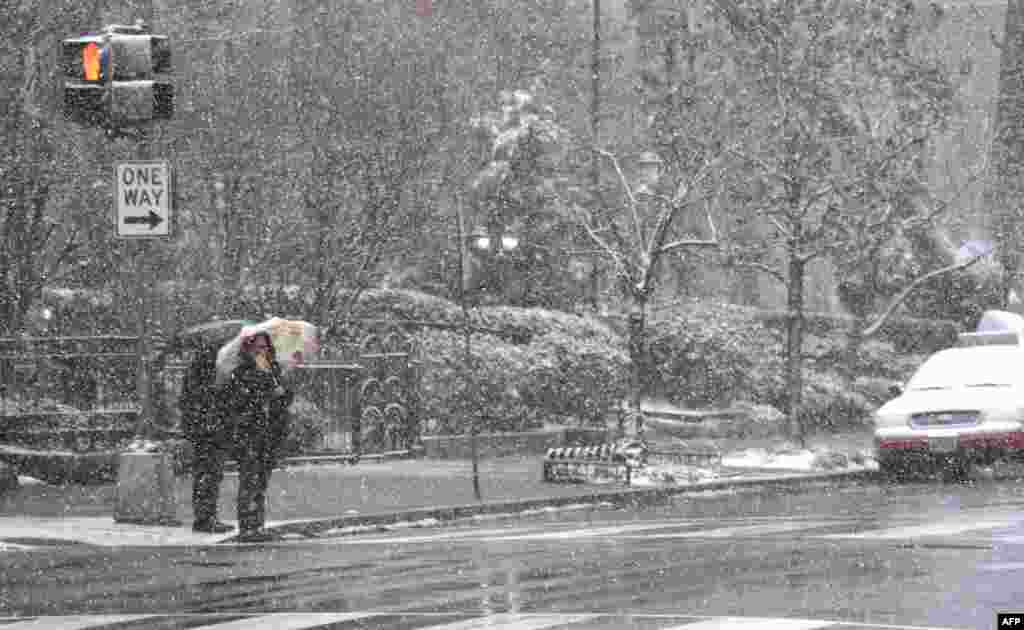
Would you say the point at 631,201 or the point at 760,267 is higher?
the point at 631,201

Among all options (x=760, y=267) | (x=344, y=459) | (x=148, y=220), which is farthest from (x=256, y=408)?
(x=760, y=267)

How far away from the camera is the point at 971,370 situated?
80.3 ft

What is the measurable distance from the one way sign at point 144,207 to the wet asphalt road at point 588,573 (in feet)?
9.25

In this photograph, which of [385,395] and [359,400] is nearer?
[359,400]

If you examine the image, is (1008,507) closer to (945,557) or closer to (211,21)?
(945,557)

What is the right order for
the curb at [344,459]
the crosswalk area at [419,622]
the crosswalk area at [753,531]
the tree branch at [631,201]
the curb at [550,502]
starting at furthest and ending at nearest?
the tree branch at [631,201]
the curb at [344,459]
the curb at [550,502]
the crosswalk area at [753,531]
the crosswalk area at [419,622]

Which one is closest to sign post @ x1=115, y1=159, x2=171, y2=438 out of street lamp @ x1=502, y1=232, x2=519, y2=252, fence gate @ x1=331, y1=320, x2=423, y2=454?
fence gate @ x1=331, y1=320, x2=423, y2=454

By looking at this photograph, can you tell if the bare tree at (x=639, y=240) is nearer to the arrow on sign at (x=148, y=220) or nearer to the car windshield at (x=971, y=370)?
the car windshield at (x=971, y=370)

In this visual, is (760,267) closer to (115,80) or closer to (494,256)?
(494,256)

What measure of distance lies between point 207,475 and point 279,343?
228 cm

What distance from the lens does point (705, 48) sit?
92.8ft

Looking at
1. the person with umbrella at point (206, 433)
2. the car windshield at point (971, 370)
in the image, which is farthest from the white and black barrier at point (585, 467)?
the person with umbrella at point (206, 433)

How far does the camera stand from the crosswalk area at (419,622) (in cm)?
971

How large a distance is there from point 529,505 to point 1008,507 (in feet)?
15.4
